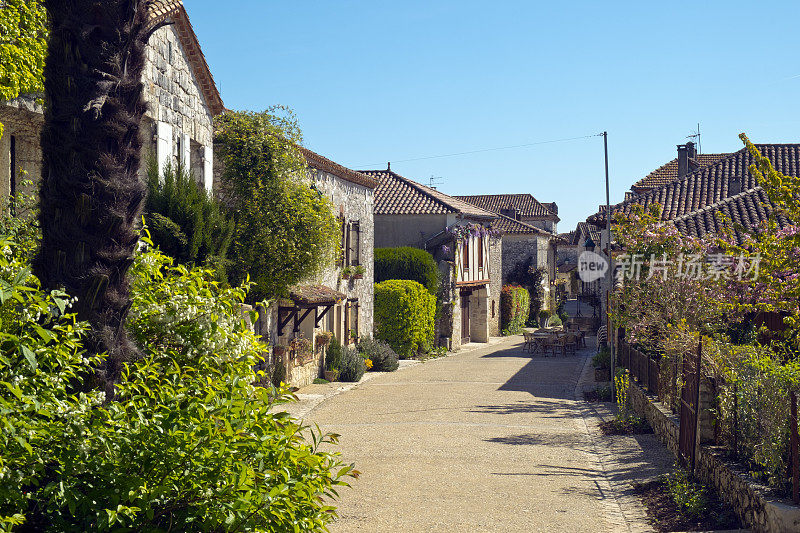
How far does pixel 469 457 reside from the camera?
1005 centimetres

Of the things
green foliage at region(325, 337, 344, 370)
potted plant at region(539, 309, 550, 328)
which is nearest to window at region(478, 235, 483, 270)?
potted plant at region(539, 309, 550, 328)

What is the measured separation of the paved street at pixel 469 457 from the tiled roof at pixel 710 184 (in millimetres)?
6938

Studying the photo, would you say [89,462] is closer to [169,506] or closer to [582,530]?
[169,506]

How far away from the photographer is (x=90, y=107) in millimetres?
4633

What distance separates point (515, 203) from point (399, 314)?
37.9 m

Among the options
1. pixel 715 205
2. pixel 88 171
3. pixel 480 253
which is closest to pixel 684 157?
pixel 715 205

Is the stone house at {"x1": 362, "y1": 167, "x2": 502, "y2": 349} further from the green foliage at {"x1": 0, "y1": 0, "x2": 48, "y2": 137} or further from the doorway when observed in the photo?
the green foliage at {"x1": 0, "y1": 0, "x2": 48, "y2": 137}

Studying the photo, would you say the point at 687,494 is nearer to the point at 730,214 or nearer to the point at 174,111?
the point at 174,111

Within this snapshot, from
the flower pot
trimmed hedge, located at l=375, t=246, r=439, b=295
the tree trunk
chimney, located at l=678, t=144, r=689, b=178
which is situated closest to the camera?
the tree trunk

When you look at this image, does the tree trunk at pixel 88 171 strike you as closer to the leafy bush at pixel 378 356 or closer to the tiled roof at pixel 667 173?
the leafy bush at pixel 378 356

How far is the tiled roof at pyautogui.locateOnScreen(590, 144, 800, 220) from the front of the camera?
Answer: 2209 centimetres

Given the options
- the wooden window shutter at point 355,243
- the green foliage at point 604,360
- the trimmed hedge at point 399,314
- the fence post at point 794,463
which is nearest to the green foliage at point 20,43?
the fence post at point 794,463

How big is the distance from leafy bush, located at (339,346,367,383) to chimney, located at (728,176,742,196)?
1208 centimetres

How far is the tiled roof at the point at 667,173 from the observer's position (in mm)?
30016
